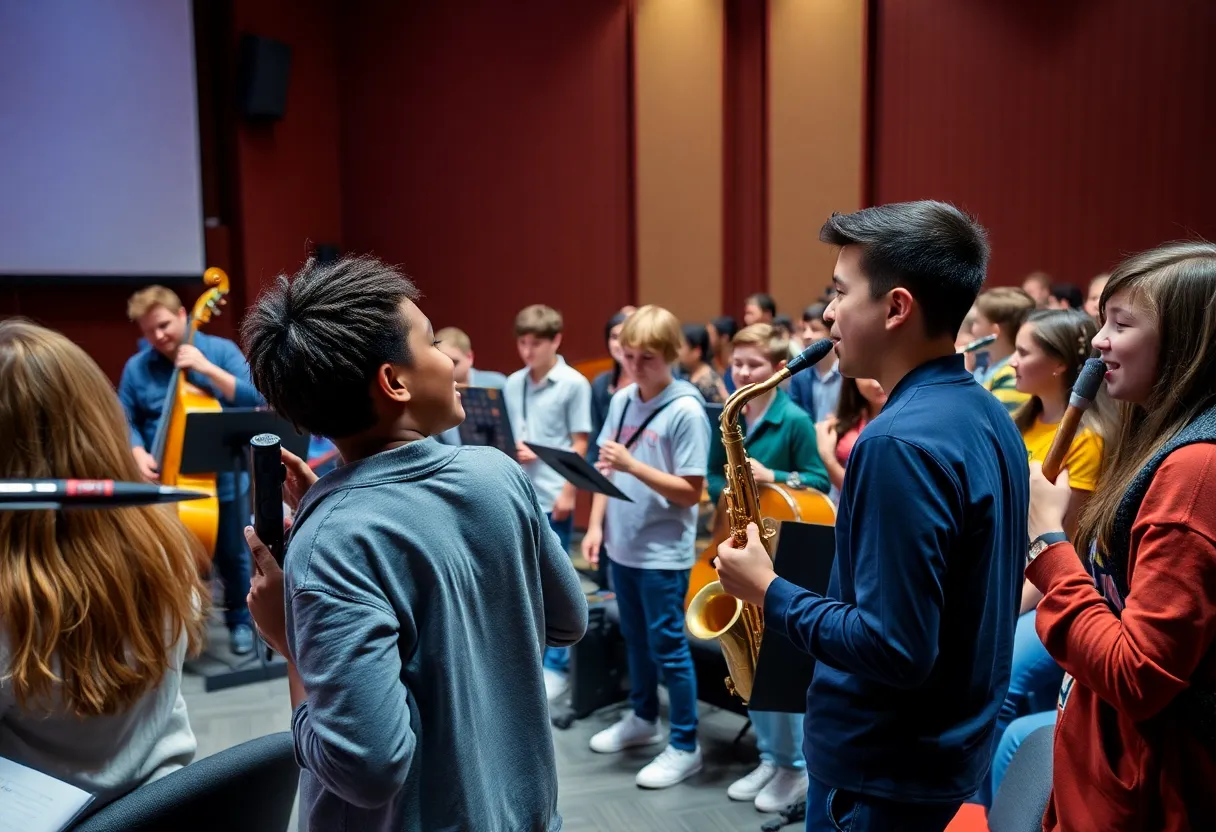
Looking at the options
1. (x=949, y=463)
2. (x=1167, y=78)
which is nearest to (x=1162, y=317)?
(x=949, y=463)

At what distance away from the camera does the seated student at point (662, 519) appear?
329 cm

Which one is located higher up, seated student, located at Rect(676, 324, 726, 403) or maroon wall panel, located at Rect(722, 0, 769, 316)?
maroon wall panel, located at Rect(722, 0, 769, 316)

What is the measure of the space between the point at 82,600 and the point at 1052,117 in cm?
761

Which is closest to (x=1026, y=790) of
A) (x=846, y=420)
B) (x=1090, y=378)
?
(x=1090, y=378)

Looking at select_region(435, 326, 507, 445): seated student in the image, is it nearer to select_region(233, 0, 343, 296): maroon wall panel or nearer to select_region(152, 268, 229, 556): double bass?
select_region(152, 268, 229, 556): double bass

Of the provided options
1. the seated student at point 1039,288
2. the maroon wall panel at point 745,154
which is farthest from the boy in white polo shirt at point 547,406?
the seated student at point 1039,288

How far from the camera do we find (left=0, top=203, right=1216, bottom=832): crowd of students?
118cm

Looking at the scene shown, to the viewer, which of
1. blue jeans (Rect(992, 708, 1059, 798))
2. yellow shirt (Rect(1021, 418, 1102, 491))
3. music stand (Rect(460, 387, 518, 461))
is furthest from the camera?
music stand (Rect(460, 387, 518, 461))

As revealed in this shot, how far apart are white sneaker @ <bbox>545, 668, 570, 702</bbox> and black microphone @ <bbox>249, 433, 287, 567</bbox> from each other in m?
2.89

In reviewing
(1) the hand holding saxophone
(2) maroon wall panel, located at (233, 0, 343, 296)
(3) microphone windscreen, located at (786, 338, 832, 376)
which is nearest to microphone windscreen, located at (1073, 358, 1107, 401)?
(3) microphone windscreen, located at (786, 338, 832, 376)

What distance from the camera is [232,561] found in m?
4.55

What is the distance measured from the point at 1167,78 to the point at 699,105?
11.5ft

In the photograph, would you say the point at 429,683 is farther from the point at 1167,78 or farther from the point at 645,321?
the point at 1167,78

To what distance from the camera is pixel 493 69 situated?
730 centimetres
